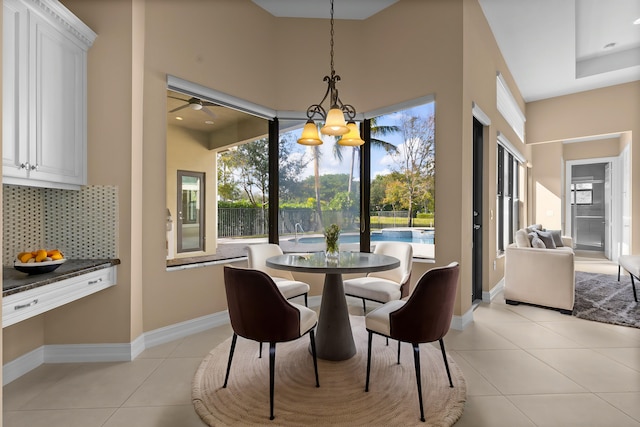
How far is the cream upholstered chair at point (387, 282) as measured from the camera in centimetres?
298

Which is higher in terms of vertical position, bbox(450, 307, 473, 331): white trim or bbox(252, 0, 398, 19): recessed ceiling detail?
bbox(252, 0, 398, 19): recessed ceiling detail

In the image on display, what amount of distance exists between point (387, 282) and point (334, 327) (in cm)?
82

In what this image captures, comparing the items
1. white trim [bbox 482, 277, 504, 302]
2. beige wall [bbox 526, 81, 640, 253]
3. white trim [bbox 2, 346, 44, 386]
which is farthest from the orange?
beige wall [bbox 526, 81, 640, 253]

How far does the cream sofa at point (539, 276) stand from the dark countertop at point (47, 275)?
4.41 m

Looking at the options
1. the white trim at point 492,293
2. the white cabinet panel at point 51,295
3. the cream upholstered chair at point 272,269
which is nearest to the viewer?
the white cabinet panel at point 51,295

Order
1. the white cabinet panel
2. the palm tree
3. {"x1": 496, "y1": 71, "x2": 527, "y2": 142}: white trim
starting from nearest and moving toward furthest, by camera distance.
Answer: the white cabinet panel
the palm tree
{"x1": 496, "y1": 71, "x2": 527, "y2": 142}: white trim

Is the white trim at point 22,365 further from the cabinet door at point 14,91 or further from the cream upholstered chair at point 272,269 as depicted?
the cream upholstered chair at point 272,269

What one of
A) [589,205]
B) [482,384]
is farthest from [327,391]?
[589,205]

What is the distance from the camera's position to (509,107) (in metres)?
5.59

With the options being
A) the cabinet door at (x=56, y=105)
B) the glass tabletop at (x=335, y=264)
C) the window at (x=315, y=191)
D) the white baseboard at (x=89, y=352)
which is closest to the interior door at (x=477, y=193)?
the window at (x=315, y=191)

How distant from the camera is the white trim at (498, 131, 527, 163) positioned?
472cm

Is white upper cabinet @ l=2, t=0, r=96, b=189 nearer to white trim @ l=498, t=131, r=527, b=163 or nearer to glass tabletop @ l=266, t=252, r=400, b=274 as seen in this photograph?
glass tabletop @ l=266, t=252, r=400, b=274

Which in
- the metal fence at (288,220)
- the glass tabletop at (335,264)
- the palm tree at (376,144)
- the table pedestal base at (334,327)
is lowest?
the table pedestal base at (334,327)

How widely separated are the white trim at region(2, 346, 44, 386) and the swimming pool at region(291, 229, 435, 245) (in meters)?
2.69
